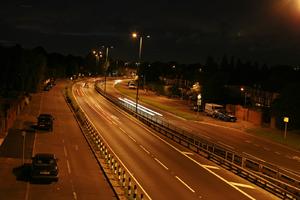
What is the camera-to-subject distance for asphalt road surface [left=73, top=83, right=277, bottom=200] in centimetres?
2681

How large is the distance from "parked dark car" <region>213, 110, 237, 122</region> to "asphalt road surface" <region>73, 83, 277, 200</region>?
66.1ft

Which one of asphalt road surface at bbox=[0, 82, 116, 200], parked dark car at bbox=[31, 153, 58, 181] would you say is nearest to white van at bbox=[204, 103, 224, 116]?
asphalt road surface at bbox=[0, 82, 116, 200]

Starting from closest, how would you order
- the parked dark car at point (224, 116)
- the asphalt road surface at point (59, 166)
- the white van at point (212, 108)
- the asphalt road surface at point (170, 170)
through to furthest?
the asphalt road surface at point (59, 166)
the asphalt road surface at point (170, 170)
the parked dark car at point (224, 116)
the white van at point (212, 108)

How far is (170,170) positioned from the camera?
32.8 metres

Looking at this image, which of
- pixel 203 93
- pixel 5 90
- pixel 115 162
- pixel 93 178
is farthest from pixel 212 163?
pixel 5 90

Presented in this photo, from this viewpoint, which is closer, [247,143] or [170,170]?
[170,170]

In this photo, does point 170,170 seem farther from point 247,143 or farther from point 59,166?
point 247,143

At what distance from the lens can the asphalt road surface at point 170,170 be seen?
88.0 feet

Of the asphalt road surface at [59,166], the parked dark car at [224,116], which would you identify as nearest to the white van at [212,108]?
the parked dark car at [224,116]

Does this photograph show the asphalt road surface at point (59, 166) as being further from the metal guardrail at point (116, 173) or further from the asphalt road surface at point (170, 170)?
the asphalt road surface at point (170, 170)

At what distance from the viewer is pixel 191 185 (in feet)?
93.7

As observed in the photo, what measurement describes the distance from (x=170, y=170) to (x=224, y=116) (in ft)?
135

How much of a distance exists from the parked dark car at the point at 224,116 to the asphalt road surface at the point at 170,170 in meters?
20.1

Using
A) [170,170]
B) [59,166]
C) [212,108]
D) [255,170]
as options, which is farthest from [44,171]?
[212,108]
